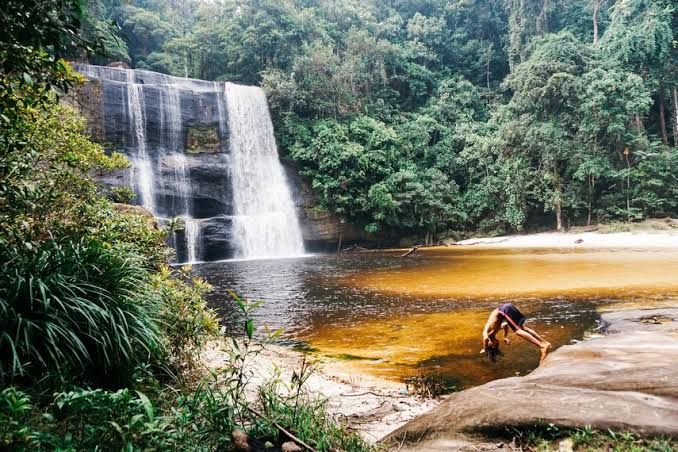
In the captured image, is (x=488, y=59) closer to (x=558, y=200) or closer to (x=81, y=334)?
(x=558, y=200)

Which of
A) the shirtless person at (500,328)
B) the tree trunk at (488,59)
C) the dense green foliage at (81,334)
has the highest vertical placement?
the tree trunk at (488,59)

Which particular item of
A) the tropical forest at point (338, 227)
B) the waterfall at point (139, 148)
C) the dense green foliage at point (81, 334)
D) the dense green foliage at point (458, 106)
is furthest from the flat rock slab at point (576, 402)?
the waterfall at point (139, 148)

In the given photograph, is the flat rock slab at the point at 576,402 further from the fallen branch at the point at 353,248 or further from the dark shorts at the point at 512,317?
the fallen branch at the point at 353,248

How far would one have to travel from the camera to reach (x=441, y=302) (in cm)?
846

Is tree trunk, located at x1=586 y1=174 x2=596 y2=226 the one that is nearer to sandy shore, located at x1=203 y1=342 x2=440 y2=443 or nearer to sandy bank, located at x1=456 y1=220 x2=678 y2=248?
sandy bank, located at x1=456 y1=220 x2=678 y2=248

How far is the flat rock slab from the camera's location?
223 cm

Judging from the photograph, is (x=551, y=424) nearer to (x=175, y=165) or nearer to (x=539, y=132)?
(x=175, y=165)

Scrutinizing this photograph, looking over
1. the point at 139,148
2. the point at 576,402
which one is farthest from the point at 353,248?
the point at 576,402

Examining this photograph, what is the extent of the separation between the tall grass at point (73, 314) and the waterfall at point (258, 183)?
18891mm

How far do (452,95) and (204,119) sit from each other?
1874 cm

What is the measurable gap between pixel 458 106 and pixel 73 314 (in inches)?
1238

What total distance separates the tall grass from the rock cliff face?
17104mm

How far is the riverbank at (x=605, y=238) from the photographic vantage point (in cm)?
1791

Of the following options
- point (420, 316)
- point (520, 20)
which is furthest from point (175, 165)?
point (520, 20)
